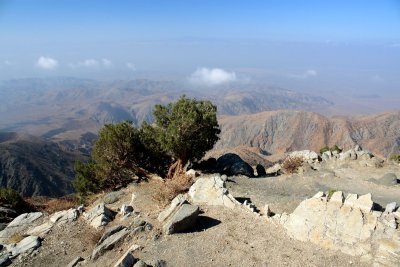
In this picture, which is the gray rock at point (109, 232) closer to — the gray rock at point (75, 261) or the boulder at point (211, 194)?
the gray rock at point (75, 261)

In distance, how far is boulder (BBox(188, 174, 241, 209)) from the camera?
16875 millimetres

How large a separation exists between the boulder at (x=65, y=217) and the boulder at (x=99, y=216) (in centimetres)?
53

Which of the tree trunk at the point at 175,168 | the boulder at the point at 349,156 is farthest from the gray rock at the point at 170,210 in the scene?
the boulder at the point at 349,156

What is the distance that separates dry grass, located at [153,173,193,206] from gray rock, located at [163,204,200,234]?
2.65 meters

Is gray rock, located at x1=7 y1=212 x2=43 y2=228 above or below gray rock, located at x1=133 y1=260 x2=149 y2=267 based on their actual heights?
below

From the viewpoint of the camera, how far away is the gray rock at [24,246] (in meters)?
15.5

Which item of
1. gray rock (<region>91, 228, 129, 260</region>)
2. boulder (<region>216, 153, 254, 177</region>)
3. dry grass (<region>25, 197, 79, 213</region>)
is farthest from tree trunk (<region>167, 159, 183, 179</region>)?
gray rock (<region>91, 228, 129, 260</region>)

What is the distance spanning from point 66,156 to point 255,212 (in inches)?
5654

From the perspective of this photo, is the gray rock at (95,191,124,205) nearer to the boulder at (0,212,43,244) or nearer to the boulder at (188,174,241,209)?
the boulder at (0,212,43,244)

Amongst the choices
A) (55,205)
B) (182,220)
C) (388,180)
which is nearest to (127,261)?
(182,220)

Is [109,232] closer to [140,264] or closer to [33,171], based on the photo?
[140,264]

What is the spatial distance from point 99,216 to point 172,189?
3.78 m

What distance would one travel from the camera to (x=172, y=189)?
19.0 metres

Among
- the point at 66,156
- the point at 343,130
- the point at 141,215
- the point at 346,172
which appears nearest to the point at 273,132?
the point at 343,130
